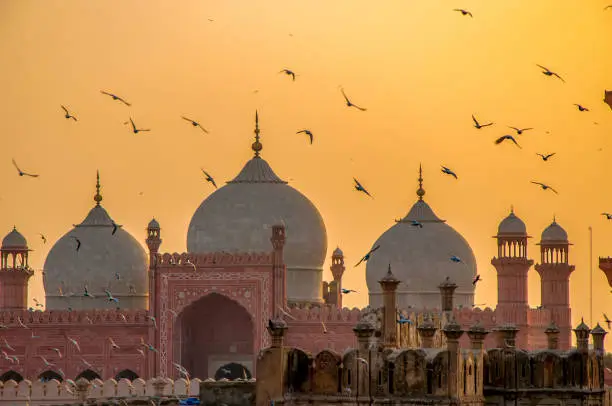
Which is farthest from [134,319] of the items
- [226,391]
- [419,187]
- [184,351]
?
[226,391]

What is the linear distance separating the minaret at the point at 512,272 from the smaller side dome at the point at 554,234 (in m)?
1.19

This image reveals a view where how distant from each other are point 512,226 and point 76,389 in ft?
65.5

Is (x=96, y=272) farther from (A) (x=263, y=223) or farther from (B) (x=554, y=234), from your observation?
(B) (x=554, y=234)

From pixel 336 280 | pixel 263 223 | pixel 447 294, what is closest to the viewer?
pixel 447 294

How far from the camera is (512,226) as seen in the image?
260 feet

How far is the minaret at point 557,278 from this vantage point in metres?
78.4

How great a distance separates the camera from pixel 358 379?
44.8m

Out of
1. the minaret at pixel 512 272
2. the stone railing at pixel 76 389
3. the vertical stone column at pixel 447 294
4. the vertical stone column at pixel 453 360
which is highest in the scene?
the minaret at pixel 512 272

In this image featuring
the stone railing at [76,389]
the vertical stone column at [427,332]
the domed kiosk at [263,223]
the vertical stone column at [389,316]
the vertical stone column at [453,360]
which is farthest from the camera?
the domed kiosk at [263,223]

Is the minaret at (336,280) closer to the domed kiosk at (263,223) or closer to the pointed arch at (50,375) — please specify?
the domed kiosk at (263,223)

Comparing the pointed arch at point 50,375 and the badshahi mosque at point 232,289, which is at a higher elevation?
the badshahi mosque at point 232,289

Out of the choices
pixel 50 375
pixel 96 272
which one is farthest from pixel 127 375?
pixel 96 272

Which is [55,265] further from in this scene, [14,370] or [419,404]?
[419,404]

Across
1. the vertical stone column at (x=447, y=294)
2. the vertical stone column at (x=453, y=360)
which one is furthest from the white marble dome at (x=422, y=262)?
the vertical stone column at (x=453, y=360)
